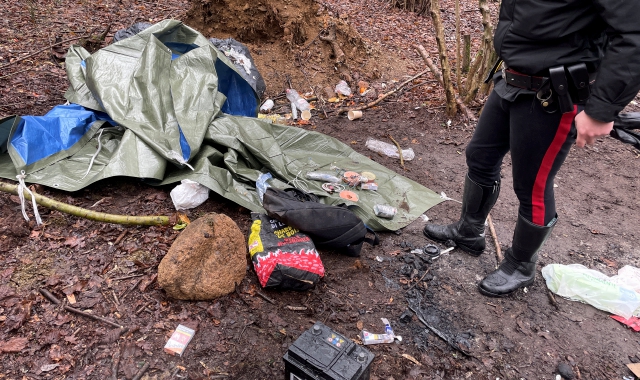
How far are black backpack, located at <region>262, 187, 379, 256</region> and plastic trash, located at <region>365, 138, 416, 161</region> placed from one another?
1.72m

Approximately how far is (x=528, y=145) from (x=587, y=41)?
54 cm

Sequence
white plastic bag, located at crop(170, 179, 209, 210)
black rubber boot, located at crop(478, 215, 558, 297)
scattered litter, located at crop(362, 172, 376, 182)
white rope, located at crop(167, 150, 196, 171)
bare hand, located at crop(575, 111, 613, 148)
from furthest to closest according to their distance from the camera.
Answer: scattered litter, located at crop(362, 172, 376, 182)
white rope, located at crop(167, 150, 196, 171)
white plastic bag, located at crop(170, 179, 209, 210)
black rubber boot, located at crop(478, 215, 558, 297)
bare hand, located at crop(575, 111, 613, 148)

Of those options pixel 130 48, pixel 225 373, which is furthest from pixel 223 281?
pixel 130 48

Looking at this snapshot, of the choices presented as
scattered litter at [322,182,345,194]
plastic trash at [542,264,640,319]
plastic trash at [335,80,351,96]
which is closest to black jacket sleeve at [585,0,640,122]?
plastic trash at [542,264,640,319]

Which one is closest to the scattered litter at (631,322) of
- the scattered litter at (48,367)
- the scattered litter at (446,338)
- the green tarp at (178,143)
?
the scattered litter at (446,338)

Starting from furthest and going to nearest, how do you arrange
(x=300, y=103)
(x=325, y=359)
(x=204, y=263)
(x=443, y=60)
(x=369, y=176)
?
(x=300, y=103) → (x=443, y=60) → (x=369, y=176) → (x=204, y=263) → (x=325, y=359)

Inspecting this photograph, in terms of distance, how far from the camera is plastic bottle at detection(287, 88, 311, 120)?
4977 mm

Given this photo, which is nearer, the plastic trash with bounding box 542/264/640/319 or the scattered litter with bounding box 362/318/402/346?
the scattered litter with bounding box 362/318/402/346

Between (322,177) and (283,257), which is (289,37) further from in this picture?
(283,257)

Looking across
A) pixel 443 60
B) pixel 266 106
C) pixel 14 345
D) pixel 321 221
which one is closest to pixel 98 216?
pixel 14 345

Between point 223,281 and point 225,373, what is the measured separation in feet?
1.73

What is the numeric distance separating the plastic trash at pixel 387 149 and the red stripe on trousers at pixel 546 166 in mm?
2044

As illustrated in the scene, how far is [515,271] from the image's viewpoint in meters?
2.69

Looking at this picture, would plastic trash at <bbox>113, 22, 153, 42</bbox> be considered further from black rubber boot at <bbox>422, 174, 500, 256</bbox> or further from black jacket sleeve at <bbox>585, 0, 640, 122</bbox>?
black jacket sleeve at <bbox>585, 0, 640, 122</bbox>
